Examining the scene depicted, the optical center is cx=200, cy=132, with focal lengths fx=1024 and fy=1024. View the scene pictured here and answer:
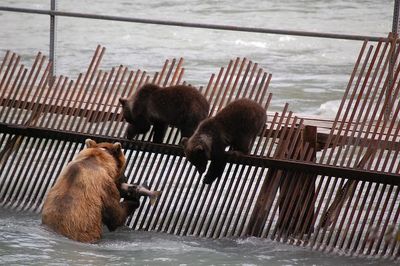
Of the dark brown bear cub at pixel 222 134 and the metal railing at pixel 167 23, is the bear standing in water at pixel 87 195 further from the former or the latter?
the metal railing at pixel 167 23

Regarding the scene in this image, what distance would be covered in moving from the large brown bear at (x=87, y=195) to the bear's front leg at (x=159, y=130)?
3.25 ft

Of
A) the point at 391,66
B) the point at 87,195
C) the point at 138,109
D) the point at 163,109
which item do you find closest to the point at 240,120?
the point at 163,109

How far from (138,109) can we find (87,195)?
58.9 inches

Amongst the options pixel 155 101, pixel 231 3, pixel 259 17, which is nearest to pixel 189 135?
pixel 155 101

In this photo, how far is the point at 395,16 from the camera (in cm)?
1000

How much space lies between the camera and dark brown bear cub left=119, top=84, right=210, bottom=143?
9.59 meters

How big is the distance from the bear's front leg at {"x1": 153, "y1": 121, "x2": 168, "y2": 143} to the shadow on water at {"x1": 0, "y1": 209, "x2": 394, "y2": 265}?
0.98 m

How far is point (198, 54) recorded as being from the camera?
73.2ft

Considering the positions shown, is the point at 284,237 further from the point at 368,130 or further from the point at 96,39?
the point at 96,39

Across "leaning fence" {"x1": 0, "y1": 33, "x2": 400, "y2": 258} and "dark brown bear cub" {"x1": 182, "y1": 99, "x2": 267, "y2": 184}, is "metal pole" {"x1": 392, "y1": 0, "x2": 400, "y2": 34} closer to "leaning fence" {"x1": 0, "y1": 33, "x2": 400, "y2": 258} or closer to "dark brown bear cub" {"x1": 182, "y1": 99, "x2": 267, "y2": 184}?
"leaning fence" {"x1": 0, "y1": 33, "x2": 400, "y2": 258}

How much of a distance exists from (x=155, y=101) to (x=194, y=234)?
1.31m

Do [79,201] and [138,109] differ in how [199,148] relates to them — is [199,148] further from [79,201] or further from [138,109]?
[79,201]

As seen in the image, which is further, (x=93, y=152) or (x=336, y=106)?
(x=336, y=106)

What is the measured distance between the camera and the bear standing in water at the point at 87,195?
8531mm
